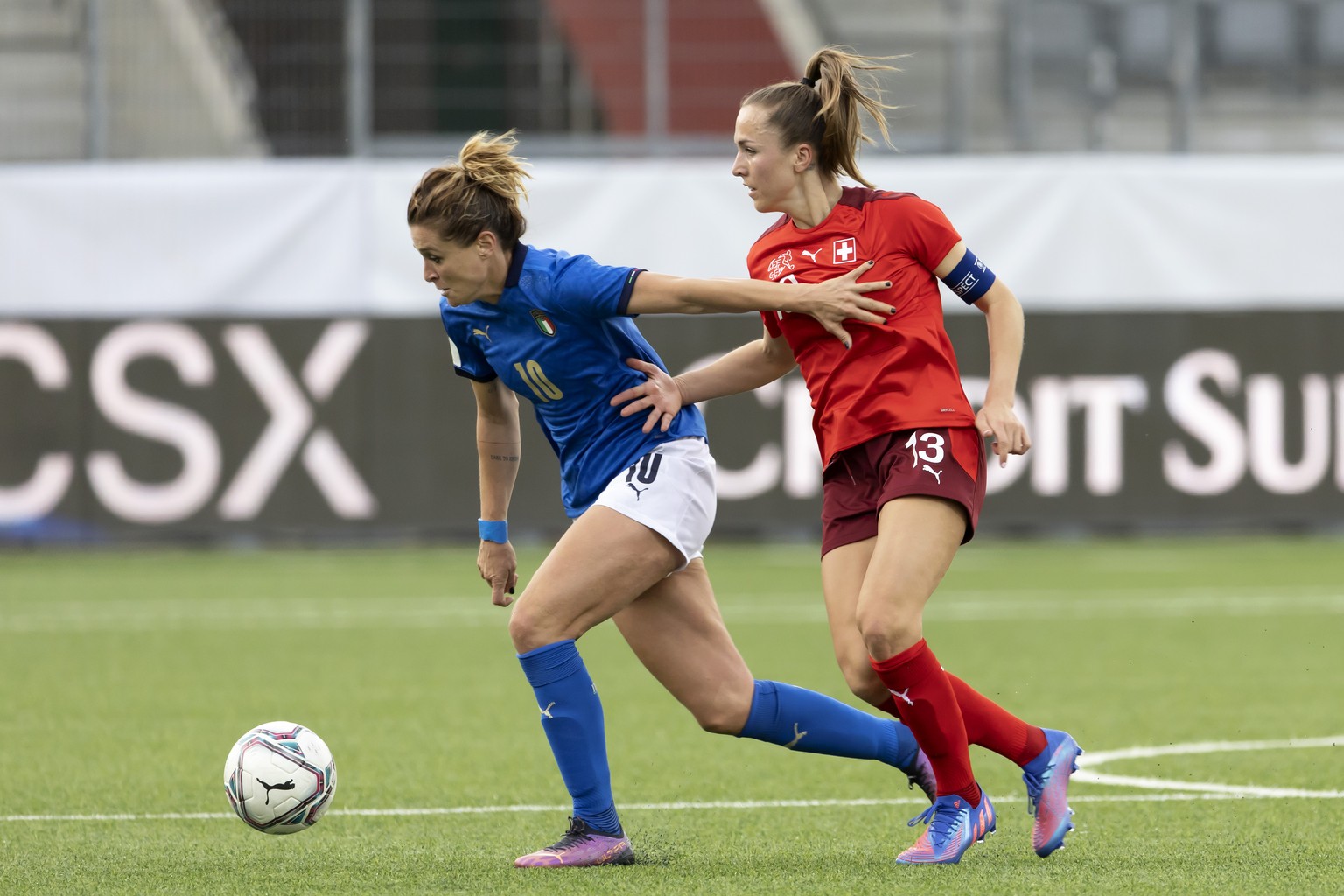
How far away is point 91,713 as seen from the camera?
8.37 m

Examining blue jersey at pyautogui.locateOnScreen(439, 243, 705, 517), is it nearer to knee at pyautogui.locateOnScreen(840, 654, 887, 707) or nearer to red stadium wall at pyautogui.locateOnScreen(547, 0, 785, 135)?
knee at pyautogui.locateOnScreen(840, 654, 887, 707)

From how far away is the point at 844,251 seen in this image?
537 cm

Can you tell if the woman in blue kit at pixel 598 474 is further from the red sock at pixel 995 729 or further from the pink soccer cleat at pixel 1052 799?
the pink soccer cleat at pixel 1052 799

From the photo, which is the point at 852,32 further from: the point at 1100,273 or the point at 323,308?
the point at 323,308

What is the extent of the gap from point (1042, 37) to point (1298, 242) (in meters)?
2.62

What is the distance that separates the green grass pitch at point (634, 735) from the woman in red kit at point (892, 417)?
1.01ft

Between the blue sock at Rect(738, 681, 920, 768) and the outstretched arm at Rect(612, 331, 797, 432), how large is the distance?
0.80 m

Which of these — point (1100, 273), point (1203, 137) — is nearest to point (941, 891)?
point (1100, 273)

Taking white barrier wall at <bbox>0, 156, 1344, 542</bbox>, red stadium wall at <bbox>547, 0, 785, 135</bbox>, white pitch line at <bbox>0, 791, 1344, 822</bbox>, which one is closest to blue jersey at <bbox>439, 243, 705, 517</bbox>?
white pitch line at <bbox>0, 791, 1344, 822</bbox>

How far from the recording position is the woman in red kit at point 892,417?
16.9 feet

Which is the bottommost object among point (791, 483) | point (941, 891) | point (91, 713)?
point (791, 483)

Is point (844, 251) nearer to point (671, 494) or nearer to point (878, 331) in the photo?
point (878, 331)

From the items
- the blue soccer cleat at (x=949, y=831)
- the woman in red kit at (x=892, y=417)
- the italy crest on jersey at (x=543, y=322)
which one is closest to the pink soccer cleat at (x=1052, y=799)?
the woman in red kit at (x=892, y=417)

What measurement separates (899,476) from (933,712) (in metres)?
0.61
